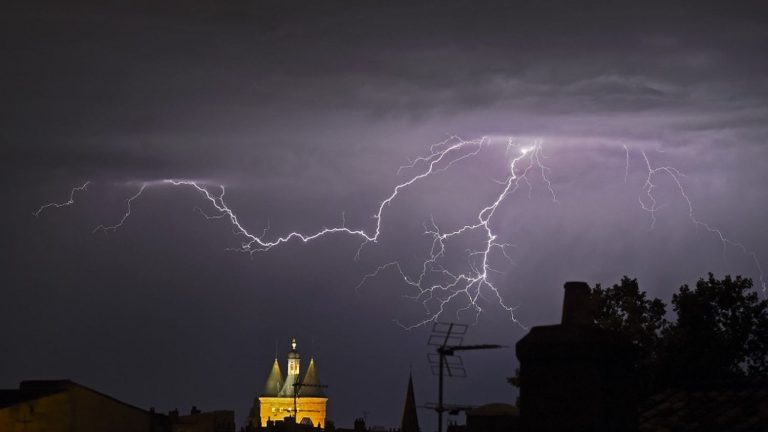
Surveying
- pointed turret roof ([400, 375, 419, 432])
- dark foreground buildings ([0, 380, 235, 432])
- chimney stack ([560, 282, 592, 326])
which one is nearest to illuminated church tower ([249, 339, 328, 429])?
pointed turret roof ([400, 375, 419, 432])

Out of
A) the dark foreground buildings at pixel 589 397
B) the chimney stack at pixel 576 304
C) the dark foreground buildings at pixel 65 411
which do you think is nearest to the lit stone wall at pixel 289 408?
the dark foreground buildings at pixel 65 411

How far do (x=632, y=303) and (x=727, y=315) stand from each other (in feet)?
10.6

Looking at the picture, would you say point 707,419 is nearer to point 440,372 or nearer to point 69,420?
point 440,372

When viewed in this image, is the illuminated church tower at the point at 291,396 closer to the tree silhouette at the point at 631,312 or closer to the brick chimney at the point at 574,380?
the tree silhouette at the point at 631,312

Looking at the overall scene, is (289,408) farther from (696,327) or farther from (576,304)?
(576,304)

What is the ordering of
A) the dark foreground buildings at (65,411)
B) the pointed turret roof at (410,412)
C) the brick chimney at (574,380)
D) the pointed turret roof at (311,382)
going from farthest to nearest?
the pointed turret roof at (311,382) < the pointed turret roof at (410,412) < the dark foreground buildings at (65,411) < the brick chimney at (574,380)

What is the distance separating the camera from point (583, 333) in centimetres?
1834

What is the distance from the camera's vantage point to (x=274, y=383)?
134750 mm

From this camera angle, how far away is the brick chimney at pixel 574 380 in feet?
59.5

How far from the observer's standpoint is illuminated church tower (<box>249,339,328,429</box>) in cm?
13162

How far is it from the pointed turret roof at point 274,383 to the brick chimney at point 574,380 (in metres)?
117

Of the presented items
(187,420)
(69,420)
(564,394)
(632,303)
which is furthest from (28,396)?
(564,394)

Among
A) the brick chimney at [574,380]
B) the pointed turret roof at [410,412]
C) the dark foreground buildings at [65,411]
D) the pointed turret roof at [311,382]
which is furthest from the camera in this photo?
the pointed turret roof at [311,382]

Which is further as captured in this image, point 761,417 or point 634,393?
point 761,417
